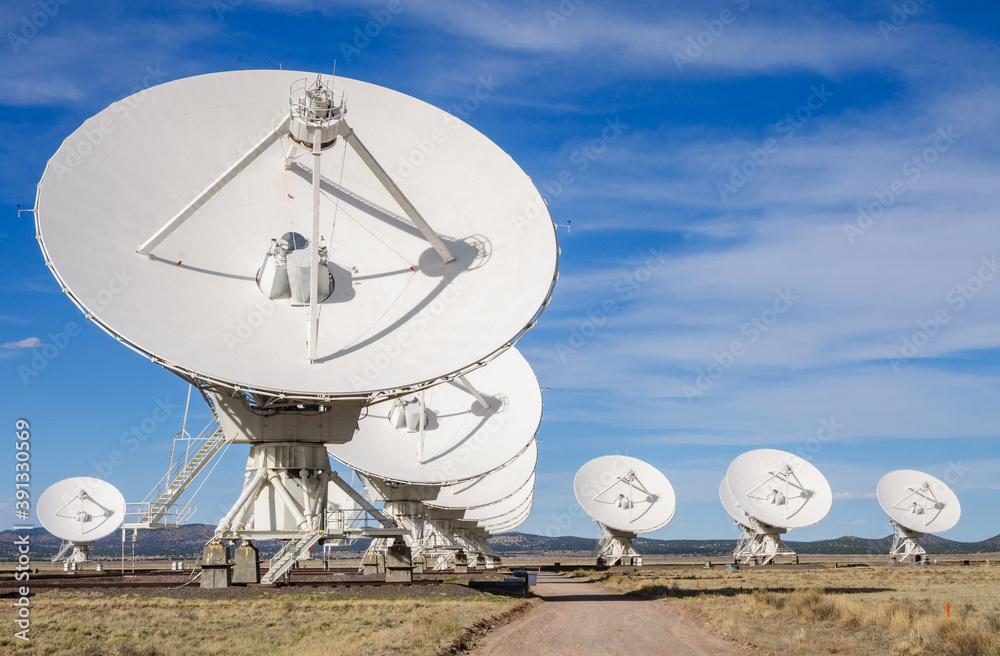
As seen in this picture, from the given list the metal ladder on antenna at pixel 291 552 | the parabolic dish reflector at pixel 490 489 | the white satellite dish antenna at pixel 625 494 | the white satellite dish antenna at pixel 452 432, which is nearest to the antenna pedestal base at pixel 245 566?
the metal ladder on antenna at pixel 291 552

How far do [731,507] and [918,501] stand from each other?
1528 cm

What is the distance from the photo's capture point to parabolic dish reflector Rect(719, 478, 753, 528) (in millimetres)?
73375

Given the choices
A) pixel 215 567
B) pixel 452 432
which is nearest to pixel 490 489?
pixel 452 432

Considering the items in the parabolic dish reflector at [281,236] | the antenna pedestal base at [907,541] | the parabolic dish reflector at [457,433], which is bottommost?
the antenna pedestal base at [907,541]

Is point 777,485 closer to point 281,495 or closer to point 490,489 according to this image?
point 490,489

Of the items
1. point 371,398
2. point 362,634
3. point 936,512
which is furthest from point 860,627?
point 936,512

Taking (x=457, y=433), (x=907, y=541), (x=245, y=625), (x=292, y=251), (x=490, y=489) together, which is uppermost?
(x=292, y=251)

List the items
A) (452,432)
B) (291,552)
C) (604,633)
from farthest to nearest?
(452,432), (291,552), (604,633)

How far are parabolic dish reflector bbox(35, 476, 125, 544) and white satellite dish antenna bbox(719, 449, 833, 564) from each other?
4456cm

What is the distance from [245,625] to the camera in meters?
21.5

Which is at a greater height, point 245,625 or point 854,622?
point 245,625

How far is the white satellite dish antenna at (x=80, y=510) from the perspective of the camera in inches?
2618

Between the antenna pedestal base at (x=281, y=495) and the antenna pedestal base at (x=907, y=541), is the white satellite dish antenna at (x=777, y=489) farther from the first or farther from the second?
the antenna pedestal base at (x=281, y=495)

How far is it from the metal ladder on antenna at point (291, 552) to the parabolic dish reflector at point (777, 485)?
4476cm
